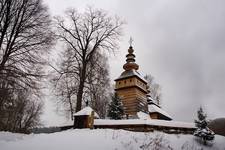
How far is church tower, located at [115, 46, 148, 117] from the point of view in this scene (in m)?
25.4

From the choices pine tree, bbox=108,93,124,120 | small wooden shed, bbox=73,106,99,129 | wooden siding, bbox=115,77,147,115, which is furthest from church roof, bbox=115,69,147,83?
small wooden shed, bbox=73,106,99,129

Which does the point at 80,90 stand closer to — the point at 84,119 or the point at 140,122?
the point at 84,119

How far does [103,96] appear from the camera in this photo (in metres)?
26.9

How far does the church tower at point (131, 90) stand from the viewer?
25.4 meters

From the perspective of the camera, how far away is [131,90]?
87.0 ft

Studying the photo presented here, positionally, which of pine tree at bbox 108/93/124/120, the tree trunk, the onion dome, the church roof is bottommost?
pine tree at bbox 108/93/124/120

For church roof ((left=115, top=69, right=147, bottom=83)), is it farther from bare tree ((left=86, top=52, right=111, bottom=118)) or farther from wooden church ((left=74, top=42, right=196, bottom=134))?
bare tree ((left=86, top=52, right=111, bottom=118))

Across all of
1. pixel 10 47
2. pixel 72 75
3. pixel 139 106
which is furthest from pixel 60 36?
pixel 139 106

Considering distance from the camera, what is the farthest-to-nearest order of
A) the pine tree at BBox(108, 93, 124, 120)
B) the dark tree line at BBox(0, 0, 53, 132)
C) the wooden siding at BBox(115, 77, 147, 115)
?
1. the wooden siding at BBox(115, 77, 147, 115)
2. the pine tree at BBox(108, 93, 124, 120)
3. the dark tree line at BBox(0, 0, 53, 132)

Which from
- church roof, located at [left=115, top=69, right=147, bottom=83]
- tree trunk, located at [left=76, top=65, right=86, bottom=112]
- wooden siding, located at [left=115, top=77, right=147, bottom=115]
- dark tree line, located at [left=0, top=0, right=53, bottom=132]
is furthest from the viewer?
church roof, located at [left=115, top=69, right=147, bottom=83]

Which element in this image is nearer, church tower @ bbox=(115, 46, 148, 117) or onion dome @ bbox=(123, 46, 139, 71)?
church tower @ bbox=(115, 46, 148, 117)

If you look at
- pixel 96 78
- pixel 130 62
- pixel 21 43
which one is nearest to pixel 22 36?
pixel 21 43

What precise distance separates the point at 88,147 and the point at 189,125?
45.3 ft

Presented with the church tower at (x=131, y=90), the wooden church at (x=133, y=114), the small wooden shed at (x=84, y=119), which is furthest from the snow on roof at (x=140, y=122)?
the church tower at (x=131, y=90)
